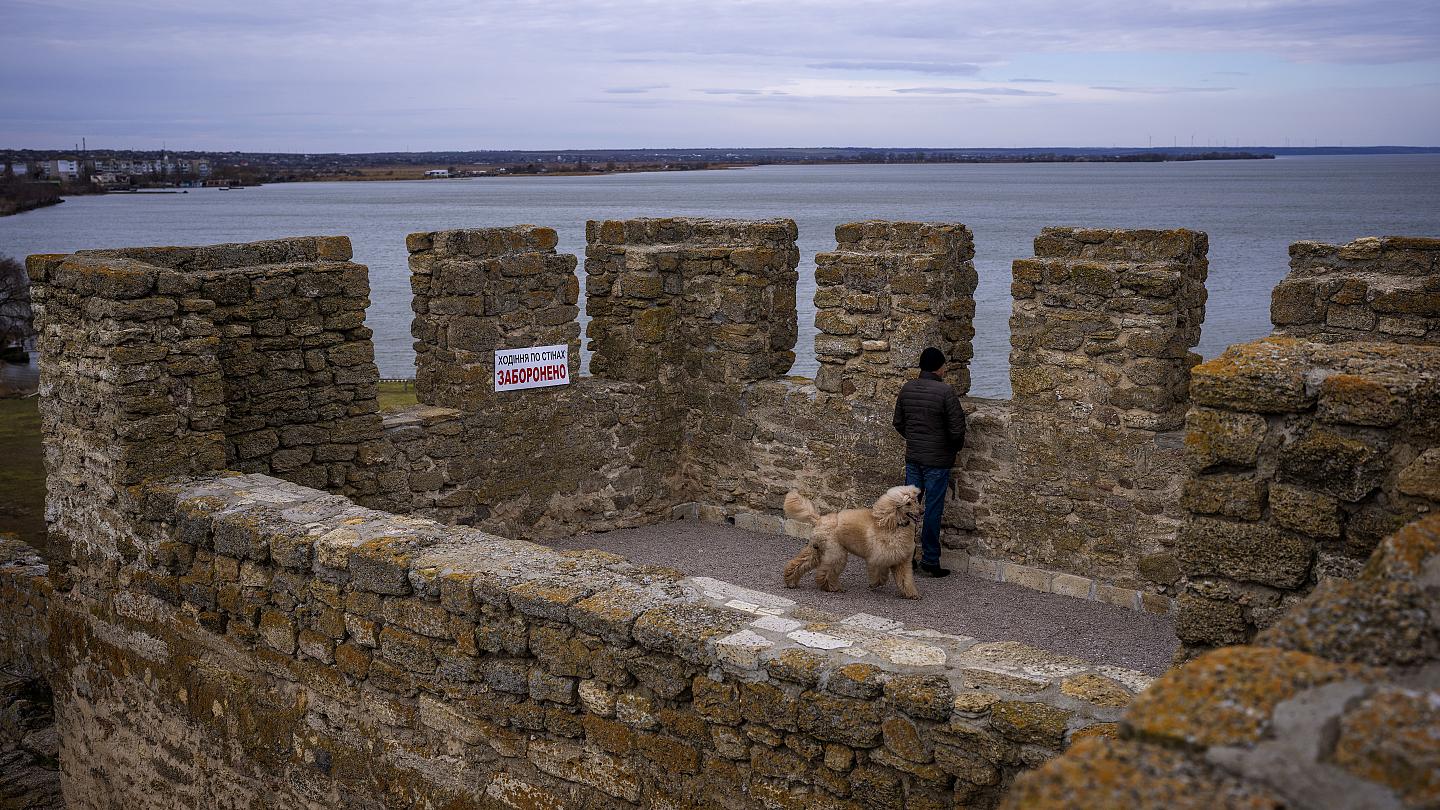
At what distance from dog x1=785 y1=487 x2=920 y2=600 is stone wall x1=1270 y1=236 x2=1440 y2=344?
2.82 meters

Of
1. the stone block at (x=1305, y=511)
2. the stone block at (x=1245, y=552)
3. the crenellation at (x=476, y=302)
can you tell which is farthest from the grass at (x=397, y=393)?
the stone block at (x=1305, y=511)

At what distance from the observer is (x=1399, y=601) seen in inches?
97.0

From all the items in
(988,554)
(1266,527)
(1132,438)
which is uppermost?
(1266,527)

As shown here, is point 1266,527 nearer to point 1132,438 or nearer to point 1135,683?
point 1135,683

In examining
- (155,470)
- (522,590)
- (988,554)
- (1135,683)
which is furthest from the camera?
(988,554)

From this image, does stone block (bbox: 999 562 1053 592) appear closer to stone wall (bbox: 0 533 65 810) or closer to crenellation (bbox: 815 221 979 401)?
crenellation (bbox: 815 221 979 401)

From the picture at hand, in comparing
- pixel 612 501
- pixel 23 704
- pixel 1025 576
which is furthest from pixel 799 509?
pixel 23 704

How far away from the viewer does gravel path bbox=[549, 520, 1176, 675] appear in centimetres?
812

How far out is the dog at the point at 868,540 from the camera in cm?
852

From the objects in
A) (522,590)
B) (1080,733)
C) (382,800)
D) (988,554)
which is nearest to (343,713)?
(382,800)

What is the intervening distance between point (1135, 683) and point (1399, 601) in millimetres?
1659

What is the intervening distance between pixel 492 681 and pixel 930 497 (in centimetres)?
502

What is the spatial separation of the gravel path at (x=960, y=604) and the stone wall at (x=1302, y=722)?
501 cm

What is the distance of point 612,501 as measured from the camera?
11.1 metres
